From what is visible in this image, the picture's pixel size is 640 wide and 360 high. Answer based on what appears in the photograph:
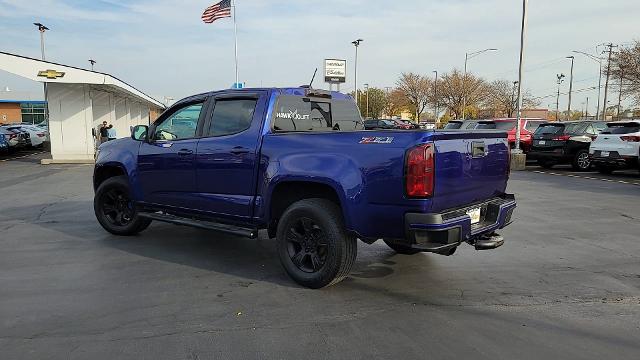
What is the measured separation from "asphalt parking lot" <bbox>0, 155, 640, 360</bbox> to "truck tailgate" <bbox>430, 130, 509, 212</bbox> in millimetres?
955

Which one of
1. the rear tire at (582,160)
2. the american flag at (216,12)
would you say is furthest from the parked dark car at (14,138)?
the rear tire at (582,160)

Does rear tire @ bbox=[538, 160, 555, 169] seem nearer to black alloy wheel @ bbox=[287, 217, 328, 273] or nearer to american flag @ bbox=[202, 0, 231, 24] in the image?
black alloy wheel @ bbox=[287, 217, 328, 273]

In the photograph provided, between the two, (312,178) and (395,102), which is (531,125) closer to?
(312,178)

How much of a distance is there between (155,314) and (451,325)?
2.47 m

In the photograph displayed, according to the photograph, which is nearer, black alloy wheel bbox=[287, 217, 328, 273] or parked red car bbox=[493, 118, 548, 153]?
black alloy wheel bbox=[287, 217, 328, 273]

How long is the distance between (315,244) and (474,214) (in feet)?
5.12

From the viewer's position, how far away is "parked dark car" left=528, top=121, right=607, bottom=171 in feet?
55.9

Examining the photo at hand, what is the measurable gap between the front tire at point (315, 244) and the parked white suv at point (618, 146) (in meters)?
12.8

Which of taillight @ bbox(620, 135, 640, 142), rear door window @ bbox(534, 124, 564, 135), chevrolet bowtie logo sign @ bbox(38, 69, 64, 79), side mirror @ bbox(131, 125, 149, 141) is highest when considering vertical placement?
chevrolet bowtie logo sign @ bbox(38, 69, 64, 79)

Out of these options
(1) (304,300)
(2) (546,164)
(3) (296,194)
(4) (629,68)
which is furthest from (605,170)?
(4) (629,68)

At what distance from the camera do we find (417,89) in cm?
6825

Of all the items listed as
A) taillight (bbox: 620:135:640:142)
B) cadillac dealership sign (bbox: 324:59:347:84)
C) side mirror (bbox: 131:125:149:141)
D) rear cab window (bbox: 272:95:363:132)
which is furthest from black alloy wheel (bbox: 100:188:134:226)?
cadillac dealership sign (bbox: 324:59:347:84)

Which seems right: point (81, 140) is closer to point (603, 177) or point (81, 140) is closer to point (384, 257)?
point (384, 257)

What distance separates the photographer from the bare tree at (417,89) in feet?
223
